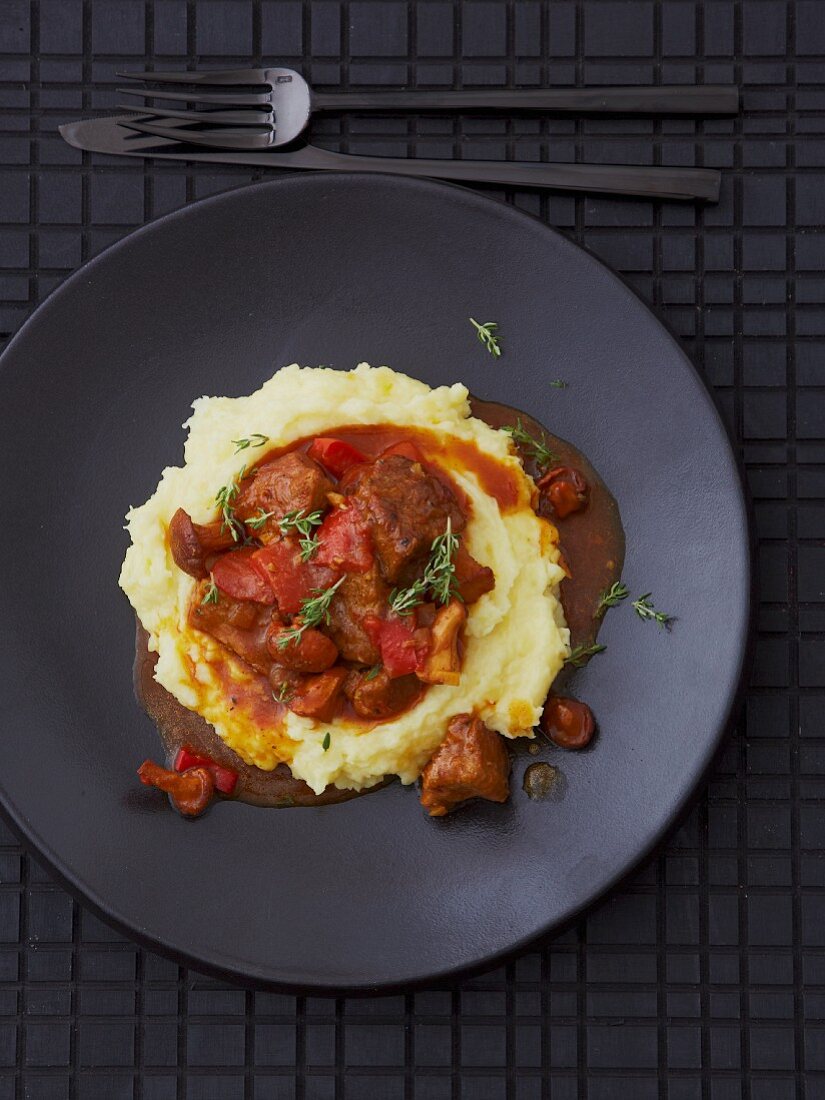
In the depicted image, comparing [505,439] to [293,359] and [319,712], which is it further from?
[319,712]

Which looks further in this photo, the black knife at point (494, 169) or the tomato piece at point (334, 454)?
the black knife at point (494, 169)

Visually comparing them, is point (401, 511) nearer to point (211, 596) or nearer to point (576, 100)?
point (211, 596)

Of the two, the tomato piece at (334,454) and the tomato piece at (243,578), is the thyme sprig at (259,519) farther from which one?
the tomato piece at (334,454)

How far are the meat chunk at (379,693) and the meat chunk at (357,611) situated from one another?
0.25 ft

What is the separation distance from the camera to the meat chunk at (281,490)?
4.32 metres

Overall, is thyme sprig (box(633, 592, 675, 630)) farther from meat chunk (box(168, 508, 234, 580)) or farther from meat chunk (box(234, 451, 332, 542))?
meat chunk (box(168, 508, 234, 580))

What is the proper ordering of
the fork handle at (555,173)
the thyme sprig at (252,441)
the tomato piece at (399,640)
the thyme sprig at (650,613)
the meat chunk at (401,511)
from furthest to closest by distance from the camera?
the fork handle at (555,173), the thyme sprig at (650,613), the thyme sprig at (252,441), the tomato piece at (399,640), the meat chunk at (401,511)

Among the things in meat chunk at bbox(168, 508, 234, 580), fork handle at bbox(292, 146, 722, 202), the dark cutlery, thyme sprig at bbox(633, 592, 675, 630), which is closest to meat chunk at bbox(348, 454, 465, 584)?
meat chunk at bbox(168, 508, 234, 580)

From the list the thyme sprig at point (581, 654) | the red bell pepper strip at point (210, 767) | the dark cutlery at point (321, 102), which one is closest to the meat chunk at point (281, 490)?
the red bell pepper strip at point (210, 767)

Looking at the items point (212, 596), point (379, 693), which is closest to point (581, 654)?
point (379, 693)

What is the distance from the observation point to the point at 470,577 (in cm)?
438

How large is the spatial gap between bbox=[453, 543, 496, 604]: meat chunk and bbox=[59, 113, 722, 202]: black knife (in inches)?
69.9

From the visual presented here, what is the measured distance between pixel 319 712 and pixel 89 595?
48.1 inches

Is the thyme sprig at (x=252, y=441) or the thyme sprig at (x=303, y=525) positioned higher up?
the thyme sprig at (x=252, y=441)
